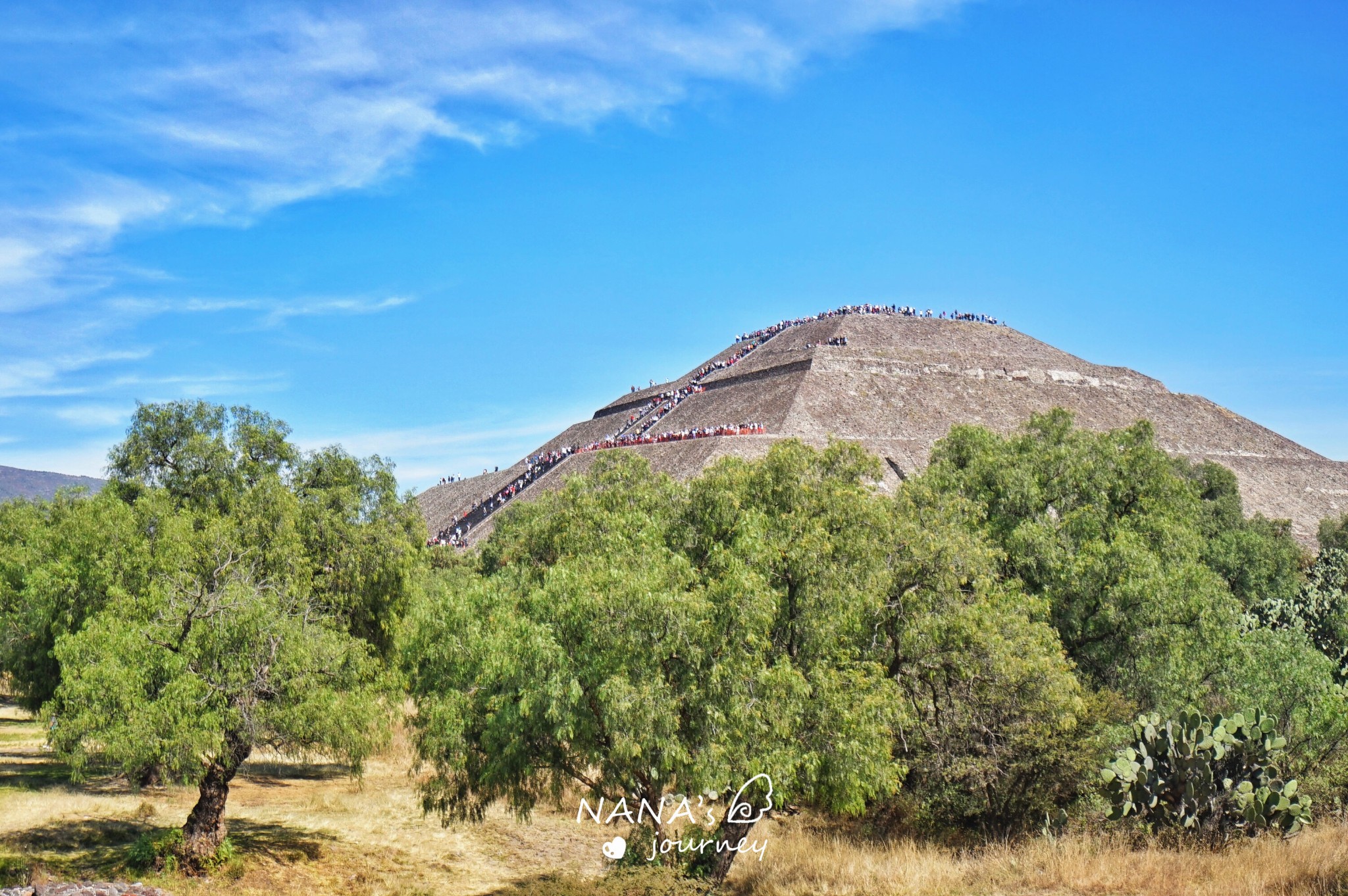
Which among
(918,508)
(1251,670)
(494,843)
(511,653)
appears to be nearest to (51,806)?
(494,843)

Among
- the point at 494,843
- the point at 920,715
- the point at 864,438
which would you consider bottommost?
the point at 494,843

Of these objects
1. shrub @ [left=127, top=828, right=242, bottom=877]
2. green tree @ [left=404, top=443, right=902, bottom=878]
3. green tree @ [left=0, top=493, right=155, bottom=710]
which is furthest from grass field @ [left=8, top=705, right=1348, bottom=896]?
green tree @ [left=0, top=493, right=155, bottom=710]

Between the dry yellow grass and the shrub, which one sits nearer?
the dry yellow grass

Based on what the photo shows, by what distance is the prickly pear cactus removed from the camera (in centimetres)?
1425

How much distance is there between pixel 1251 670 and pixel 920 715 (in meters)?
6.83

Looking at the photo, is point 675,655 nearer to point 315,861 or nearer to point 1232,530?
point 315,861

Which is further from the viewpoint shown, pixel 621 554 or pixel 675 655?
pixel 621 554

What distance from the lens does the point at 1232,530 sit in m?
46.5

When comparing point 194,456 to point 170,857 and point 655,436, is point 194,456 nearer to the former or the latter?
point 170,857

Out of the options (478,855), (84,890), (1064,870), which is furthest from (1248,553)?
(84,890)

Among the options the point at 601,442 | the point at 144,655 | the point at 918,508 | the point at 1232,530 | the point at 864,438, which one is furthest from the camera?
the point at 601,442

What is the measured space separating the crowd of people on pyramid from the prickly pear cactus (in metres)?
43.7

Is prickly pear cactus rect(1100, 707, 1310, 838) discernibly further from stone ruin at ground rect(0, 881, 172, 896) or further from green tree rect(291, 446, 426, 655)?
green tree rect(291, 446, 426, 655)

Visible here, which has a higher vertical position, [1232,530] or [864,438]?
[864,438]
